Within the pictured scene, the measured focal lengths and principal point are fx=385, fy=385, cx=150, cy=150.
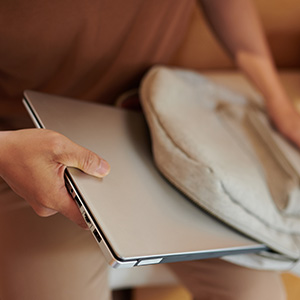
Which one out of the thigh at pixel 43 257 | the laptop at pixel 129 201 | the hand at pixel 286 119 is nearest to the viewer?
the laptop at pixel 129 201

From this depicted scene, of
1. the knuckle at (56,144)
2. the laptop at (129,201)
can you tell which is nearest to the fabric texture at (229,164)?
the laptop at (129,201)

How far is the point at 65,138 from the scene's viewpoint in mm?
449

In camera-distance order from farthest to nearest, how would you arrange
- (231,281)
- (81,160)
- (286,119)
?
(286,119)
(231,281)
(81,160)

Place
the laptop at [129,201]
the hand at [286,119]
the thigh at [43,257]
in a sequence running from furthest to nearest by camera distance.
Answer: the hand at [286,119] < the thigh at [43,257] < the laptop at [129,201]

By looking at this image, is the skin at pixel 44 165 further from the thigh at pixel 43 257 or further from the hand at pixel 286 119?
the hand at pixel 286 119

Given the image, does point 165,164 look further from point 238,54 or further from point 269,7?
point 269,7

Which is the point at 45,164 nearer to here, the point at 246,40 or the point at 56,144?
the point at 56,144

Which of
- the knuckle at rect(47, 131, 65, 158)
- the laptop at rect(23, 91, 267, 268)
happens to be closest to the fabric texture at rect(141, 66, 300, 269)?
the laptop at rect(23, 91, 267, 268)

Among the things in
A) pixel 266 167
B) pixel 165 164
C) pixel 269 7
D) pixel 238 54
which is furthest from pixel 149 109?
pixel 269 7

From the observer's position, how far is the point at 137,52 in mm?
666

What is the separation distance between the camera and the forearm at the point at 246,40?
0.75m

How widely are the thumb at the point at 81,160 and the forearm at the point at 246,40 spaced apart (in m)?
0.44

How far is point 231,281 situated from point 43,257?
0.28 meters

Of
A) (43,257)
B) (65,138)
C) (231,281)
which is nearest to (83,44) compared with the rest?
Answer: (65,138)
